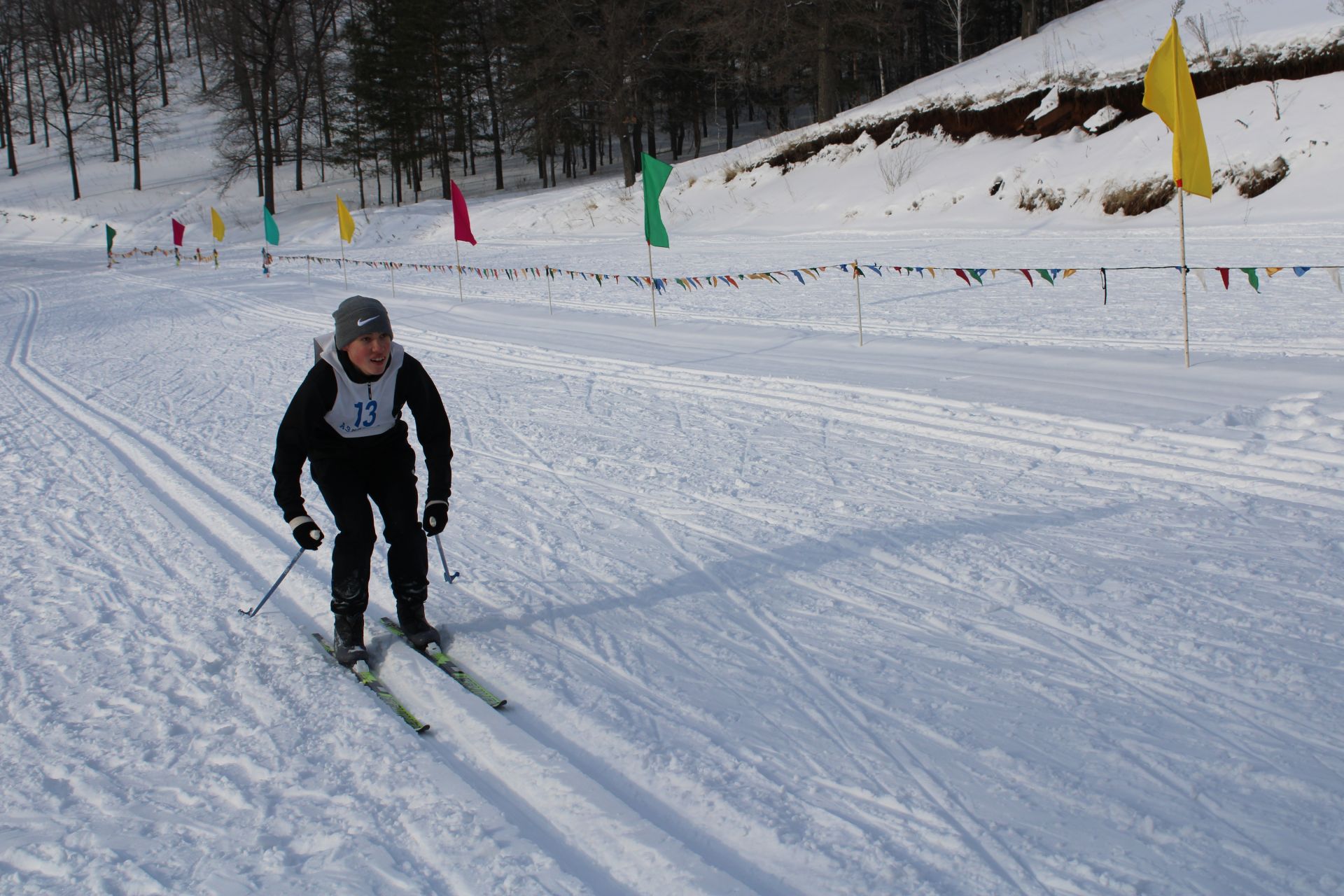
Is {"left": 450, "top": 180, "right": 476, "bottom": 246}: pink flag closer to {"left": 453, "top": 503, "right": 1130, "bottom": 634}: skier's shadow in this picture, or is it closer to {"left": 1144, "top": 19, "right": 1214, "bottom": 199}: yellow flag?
{"left": 1144, "top": 19, "right": 1214, "bottom": 199}: yellow flag

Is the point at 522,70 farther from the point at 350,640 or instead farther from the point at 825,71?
the point at 350,640

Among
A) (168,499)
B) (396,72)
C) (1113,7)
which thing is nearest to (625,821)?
(168,499)

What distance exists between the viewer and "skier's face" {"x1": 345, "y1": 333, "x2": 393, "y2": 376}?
402 cm

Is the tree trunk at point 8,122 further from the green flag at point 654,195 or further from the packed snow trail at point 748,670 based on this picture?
the packed snow trail at point 748,670

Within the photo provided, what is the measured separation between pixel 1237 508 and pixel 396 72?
48.6 meters

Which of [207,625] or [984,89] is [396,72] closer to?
[984,89]

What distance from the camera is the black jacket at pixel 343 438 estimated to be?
4.07 meters

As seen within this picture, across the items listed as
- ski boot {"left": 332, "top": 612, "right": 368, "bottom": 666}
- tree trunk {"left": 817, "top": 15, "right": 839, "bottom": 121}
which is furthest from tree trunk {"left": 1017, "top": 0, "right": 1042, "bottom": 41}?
ski boot {"left": 332, "top": 612, "right": 368, "bottom": 666}

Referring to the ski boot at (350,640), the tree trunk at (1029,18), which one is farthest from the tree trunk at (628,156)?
the ski boot at (350,640)

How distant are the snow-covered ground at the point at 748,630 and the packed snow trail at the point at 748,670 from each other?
0.06 feet

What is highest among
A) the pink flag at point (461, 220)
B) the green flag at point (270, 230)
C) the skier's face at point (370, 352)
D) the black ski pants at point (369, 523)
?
the green flag at point (270, 230)

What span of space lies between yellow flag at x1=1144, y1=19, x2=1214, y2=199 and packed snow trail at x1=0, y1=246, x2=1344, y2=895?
6.61ft

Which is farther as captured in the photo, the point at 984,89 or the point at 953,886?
the point at 984,89

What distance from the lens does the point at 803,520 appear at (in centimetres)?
602
